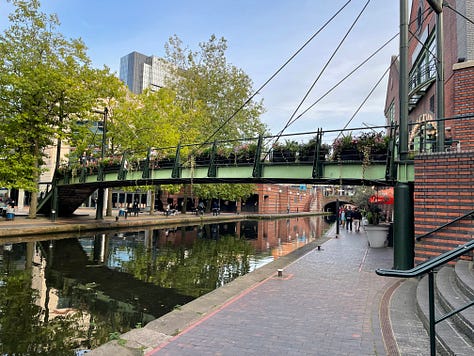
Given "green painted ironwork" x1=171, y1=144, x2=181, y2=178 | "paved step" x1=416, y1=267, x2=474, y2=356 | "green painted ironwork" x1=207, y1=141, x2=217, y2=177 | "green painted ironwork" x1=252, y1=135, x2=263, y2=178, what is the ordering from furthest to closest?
"green painted ironwork" x1=171, y1=144, x2=181, y2=178 → "green painted ironwork" x1=207, y1=141, x2=217, y2=177 → "green painted ironwork" x1=252, y1=135, x2=263, y2=178 → "paved step" x1=416, y1=267, x2=474, y2=356

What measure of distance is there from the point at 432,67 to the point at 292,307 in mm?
13281

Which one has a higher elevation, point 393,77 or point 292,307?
point 393,77

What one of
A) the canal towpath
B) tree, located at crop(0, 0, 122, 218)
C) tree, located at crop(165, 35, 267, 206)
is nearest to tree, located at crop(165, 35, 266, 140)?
tree, located at crop(165, 35, 267, 206)

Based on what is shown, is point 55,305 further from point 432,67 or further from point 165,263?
point 432,67

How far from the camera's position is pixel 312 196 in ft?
250

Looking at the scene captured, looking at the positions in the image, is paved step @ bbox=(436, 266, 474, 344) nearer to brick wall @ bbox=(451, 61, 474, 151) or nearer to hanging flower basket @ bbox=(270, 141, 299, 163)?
hanging flower basket @ bbox=(270, 141, 299, 163)

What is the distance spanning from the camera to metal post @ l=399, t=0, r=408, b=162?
8.84m

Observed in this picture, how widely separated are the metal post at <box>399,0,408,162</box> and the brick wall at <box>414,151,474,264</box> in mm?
609

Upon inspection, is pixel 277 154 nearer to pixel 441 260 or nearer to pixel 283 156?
pixel 283 156

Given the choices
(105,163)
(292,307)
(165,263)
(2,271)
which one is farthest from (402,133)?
(105,163)

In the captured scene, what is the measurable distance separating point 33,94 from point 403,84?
19634 mm

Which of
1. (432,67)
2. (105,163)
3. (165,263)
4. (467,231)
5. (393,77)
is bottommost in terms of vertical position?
(165,263)

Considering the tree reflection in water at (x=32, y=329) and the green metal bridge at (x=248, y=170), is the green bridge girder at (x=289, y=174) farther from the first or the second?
the tree reflection in water at (x=32, y=329)

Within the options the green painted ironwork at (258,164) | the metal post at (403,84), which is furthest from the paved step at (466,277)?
the green painted ironwork at (258,164)
